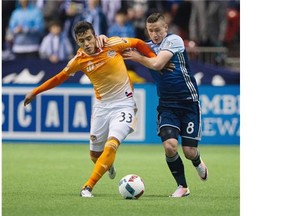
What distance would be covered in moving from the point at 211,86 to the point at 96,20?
3319mm

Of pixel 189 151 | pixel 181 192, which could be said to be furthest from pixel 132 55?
pixel 181 192

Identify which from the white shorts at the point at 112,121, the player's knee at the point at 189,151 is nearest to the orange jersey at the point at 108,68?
the white shorts at the point at 112,121

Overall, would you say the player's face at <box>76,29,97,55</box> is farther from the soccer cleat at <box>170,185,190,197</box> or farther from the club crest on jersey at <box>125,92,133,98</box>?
the soccer cleat at <box>170,185,190,197</box>

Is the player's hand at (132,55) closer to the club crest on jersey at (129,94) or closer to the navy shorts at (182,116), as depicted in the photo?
the club crest on jersey at (129,94)

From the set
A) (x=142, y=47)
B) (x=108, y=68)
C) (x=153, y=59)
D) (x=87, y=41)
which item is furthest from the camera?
(x=108, y=68)

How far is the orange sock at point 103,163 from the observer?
10234 mm

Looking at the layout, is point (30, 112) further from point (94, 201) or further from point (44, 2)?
point (94, 201)

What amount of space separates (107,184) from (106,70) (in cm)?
173

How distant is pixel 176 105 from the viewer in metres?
10.6

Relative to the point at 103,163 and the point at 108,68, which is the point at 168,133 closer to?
the point at 103,163

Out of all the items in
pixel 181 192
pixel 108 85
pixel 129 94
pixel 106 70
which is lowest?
pixel 181 192

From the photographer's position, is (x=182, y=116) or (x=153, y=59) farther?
(x=182, y=116)

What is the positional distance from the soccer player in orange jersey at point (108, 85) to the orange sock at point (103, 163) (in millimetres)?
14
